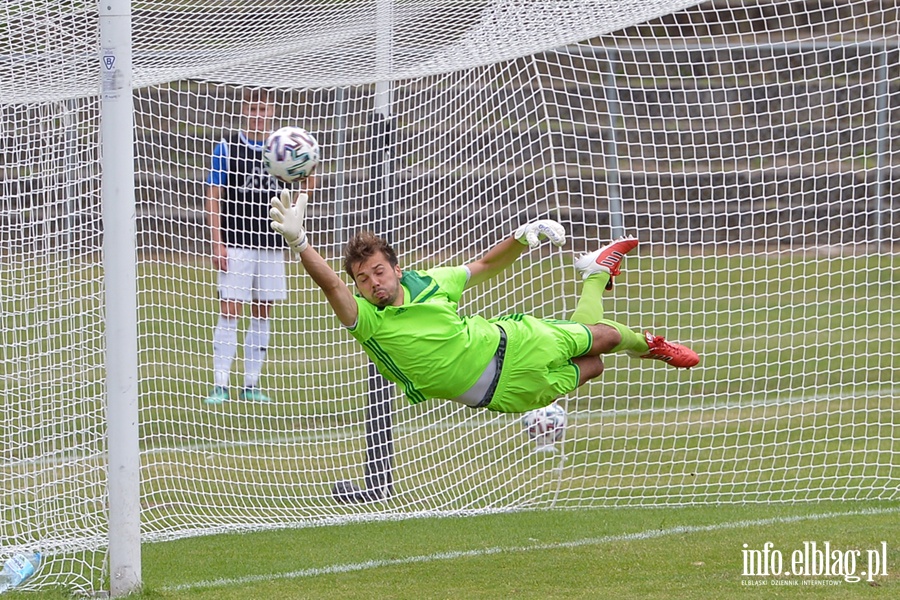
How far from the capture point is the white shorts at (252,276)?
24.3ft

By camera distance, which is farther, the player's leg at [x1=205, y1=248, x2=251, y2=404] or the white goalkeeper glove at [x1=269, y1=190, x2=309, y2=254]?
the player's leg at [x1=205, y1=248, x2=251, y2=404]

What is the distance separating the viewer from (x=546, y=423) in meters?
7.30

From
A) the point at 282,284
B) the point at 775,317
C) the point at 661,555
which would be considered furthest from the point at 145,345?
the point at 775,317

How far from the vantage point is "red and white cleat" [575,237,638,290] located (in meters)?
6.22

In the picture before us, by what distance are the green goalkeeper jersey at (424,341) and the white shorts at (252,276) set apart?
75.3 inches

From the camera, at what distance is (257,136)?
745 cm

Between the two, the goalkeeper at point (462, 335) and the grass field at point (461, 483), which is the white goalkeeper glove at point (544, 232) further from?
the grass field at point (461, 483)

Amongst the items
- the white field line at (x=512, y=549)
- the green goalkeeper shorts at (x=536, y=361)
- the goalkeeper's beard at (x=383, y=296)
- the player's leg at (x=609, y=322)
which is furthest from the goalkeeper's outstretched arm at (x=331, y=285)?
the player's leg at (x=609, y=322)

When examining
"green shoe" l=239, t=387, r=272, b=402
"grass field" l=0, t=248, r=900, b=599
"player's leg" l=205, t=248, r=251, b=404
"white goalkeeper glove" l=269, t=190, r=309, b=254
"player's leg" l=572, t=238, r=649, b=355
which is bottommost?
"grass field" l=0, t=248, r=900, b=599

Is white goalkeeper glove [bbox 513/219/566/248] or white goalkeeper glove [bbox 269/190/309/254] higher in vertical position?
white goalkeeper glove [bbox 269/190/309/254]

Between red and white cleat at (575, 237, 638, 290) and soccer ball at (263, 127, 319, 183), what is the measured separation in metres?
1.66

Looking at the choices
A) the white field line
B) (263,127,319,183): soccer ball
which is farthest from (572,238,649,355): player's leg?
(263,127,319,183): soccer ball

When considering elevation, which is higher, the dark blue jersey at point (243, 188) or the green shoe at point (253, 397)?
the dark blue jersey at point (243, 188)

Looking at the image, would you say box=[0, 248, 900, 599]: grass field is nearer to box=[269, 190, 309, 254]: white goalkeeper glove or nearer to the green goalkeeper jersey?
the green goalkeeper jersey
